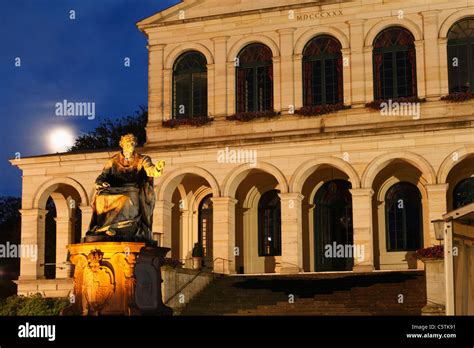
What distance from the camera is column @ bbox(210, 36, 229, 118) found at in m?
34.2

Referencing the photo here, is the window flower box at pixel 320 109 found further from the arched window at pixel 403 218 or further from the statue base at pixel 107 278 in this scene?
the statue base at pixel 107 278

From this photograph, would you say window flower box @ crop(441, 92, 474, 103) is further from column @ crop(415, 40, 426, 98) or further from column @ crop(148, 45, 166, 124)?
column @ crop(148, 45, 166, 124)

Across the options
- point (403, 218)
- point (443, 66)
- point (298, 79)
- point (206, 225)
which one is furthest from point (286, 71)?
point (206, 225)

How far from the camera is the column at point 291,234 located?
102 feet

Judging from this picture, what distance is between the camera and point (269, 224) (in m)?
35.3

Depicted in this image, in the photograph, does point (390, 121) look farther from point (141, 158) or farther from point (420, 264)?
point (141, 158)

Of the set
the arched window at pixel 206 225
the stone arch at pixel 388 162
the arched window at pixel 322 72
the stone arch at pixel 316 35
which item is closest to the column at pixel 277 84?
the stone arch at pixel 316 35

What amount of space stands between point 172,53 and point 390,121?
30.1 feet

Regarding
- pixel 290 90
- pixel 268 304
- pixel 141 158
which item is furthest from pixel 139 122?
pixel 141 158

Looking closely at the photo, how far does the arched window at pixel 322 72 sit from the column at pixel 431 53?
3.17 m

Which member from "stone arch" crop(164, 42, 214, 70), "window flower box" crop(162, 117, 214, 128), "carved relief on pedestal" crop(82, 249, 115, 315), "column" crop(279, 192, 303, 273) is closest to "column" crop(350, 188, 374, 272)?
"column" crop(279, 192, 303, 273)

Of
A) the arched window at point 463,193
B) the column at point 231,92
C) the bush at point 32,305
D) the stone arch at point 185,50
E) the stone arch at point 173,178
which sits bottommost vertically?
the bush at point 32,305
